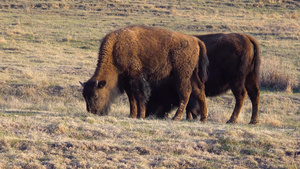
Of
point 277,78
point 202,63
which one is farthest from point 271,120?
point 277,78

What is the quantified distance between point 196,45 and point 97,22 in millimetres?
19521

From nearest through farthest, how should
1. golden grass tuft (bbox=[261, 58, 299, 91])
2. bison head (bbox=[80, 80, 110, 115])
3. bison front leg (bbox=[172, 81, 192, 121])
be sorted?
bison head (bbox=[80, 80, 110, 115]), bison front leg (bbox=[172, 81, 192, 121]), golden grass tuft (bbox=[261, 58, 299, 91])

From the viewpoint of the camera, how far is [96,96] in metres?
10.2

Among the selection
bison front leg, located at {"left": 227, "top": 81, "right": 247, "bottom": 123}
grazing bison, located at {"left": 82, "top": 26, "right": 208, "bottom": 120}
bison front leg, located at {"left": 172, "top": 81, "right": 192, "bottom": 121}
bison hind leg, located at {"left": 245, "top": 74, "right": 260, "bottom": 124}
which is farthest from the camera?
bison hind leg, located at {"left": 245, "top": 74, "right": 260, "bottom": 124}

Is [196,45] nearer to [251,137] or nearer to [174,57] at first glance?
[174,57]

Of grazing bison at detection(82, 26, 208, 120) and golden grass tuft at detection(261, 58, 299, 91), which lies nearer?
grazing bison at detection(82, 26, 208, 120)

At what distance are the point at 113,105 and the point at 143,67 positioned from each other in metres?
3.16

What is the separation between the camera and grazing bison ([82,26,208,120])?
408 inches

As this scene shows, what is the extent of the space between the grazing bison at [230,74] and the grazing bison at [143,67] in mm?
566

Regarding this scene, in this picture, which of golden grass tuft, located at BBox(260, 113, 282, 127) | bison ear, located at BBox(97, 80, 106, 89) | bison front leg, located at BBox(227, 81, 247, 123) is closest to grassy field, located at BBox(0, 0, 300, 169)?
golden grass tuft, located at BBox(260, 113, 282, 127)

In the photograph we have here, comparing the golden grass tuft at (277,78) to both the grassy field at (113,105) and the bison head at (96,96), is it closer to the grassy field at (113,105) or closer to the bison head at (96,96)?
the grassy field at (113,105)

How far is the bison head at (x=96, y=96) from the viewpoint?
10125 millimetres

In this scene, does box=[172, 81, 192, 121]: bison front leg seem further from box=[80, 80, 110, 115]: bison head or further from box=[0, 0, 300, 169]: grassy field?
box=[80, 80, 110, 115]: bison head

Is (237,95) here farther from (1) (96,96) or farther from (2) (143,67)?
(1) (96,96)
